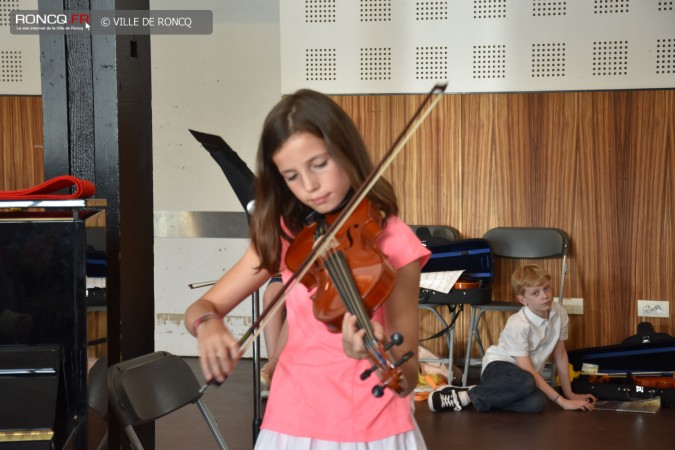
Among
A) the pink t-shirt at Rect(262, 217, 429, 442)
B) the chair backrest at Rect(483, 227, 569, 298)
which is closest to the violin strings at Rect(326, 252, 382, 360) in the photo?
the pink t-shirt at Rect(262, 217, 429, 442)

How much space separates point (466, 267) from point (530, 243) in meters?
0.54

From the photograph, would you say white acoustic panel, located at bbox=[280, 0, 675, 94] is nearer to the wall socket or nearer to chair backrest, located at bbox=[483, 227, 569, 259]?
chair backrest, located at bbox=[483, 227, 569, 259]

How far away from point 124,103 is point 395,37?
321 centimetres

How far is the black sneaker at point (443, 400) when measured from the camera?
4.37 meters

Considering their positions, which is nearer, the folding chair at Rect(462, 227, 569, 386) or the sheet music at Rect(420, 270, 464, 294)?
the sheet music at Rect(420, 270, 464, 294)

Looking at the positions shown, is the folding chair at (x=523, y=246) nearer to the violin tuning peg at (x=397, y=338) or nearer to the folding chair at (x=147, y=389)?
the folding chair at (x=147, y=389)

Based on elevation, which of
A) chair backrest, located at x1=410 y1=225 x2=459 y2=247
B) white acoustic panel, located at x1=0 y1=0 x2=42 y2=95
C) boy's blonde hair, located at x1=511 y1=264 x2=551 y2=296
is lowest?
boy's blonde hair, located at x1=511 y1=264 x2=551 y2=296

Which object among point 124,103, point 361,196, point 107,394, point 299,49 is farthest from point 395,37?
point 361,196

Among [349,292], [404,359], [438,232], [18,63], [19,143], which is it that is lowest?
[438,232]

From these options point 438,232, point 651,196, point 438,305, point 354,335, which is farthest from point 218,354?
point 651,196

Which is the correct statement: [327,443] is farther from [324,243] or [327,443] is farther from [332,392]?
[324,243]

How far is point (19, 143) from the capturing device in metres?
5.75

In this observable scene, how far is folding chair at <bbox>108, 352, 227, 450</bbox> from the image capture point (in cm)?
206

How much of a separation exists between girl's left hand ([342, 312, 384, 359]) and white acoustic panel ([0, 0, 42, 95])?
477 cm
